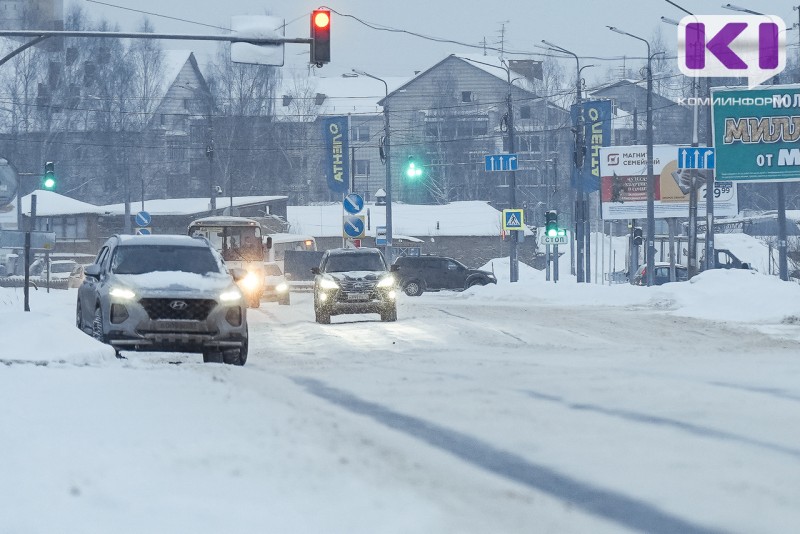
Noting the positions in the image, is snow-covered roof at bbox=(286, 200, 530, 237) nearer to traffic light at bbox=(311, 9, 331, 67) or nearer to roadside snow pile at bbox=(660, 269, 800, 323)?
roadside snow pile at bbox=(660, 269, 800, 323)

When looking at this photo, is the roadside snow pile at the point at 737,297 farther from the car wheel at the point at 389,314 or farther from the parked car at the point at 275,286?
the parked car at the point at 275,286

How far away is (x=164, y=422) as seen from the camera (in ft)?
33.8

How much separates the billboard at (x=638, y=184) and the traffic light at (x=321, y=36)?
165 ft

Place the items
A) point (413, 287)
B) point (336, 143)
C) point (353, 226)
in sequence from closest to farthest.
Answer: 1. point (353, 226)
2. point (413, 287)
3. point (336, 143)

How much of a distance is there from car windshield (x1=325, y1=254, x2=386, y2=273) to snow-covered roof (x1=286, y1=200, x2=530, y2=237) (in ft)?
202

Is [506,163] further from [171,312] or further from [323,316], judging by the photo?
[171,312]

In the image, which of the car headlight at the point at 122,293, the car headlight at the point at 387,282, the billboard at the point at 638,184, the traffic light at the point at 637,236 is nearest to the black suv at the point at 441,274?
the traffic light at the point at 637,236

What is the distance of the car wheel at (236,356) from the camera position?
18.0m

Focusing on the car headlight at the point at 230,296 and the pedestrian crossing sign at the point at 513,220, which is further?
the pedestrian crossing sign at the point at 513,220

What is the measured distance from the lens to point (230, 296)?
706 inches

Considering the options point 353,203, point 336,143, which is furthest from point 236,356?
point 336,143

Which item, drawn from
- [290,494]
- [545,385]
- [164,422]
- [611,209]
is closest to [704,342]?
[545,385]

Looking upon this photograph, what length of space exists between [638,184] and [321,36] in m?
51.9

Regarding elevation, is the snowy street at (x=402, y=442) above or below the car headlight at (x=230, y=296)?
below
